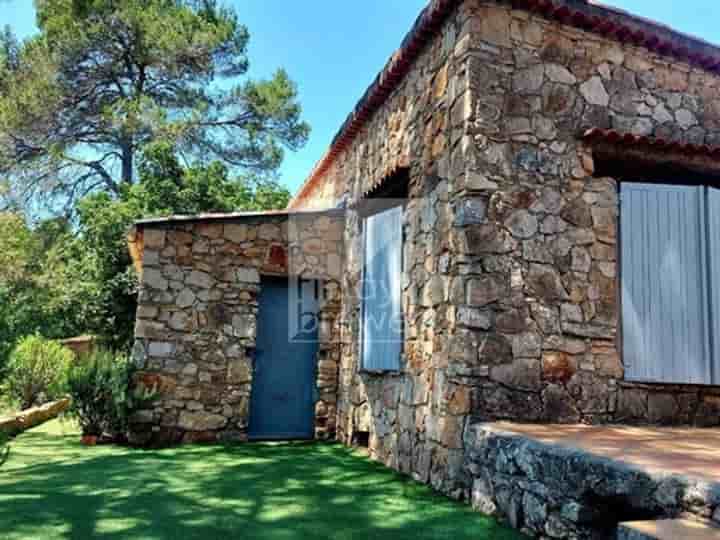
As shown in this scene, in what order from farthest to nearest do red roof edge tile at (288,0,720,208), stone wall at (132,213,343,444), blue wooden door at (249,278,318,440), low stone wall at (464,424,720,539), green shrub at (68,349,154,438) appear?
blue wooden door at (249,278,318,440)
stone wall at (132,213,343,444)
green shrub at (68,349,154,438)
red roof edge tile at (288,0,720,208)
low stone wall at (464,424,720,539)

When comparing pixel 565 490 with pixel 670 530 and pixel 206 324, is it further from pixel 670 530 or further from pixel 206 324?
pixel 206 324

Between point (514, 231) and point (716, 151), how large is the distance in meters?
2.05

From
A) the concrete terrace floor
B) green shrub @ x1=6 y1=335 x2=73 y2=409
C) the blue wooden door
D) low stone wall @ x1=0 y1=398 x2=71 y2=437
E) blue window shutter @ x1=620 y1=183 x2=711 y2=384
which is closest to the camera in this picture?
the concrete terrace floor

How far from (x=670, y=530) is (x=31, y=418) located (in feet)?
30.9

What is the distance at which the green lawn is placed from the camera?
3.59 meters

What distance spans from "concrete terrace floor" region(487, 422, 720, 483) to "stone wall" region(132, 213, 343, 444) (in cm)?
403

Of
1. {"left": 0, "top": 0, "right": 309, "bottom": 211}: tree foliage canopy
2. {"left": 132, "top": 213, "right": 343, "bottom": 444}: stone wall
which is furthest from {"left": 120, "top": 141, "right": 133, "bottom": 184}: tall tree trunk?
{"left": 132, "top": 213, "right": 343, "bottom": 444}: stone wall

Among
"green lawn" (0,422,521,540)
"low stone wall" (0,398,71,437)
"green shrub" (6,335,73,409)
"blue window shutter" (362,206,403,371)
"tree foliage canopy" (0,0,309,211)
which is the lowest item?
"low stone wall" (0,398,71,437)

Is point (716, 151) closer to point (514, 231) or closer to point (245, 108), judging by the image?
A: point (514, 231)

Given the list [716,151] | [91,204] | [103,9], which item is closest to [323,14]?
[103,9]

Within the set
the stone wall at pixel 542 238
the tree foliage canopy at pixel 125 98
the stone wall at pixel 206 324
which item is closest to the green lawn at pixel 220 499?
the stone wall at pixel 206 324

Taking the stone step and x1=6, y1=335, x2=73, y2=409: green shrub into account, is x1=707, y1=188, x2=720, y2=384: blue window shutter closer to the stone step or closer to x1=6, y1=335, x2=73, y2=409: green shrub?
the stone step

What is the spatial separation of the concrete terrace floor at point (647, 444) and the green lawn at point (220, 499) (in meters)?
A: 0.71

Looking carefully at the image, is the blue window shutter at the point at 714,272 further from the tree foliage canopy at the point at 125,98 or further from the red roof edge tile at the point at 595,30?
the tree foliage canopy at the point at 125,98
